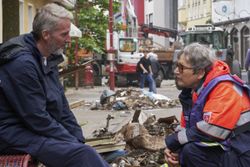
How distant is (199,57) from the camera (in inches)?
181

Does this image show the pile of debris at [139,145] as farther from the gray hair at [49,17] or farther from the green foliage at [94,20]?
the green foliage at [94,20]

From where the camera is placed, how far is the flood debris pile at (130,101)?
1780cm

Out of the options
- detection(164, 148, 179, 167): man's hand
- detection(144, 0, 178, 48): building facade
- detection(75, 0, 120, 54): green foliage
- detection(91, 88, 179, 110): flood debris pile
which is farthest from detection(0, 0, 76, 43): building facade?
A: detection(144, 0, 178, 48): building facade

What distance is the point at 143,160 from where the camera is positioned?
7.40 meters

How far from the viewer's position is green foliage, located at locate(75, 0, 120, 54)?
3028 cm

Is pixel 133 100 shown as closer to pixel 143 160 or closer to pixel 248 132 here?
pixel 143 160

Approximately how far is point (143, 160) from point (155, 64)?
19028mm

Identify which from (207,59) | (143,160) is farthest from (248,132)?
(143,160)

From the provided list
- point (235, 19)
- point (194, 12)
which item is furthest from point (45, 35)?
point (194, 12)

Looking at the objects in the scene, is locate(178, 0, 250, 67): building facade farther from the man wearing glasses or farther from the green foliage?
the man wearing glasses

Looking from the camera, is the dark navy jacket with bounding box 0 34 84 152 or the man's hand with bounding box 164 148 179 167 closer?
the dark navy jacket with bounding box 0 34 84 152

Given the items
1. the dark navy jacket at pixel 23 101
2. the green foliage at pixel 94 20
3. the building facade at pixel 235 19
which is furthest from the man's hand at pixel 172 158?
the building facade at pixel 235 19

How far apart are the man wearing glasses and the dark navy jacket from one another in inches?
42.0

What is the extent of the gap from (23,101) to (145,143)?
13.9ft
